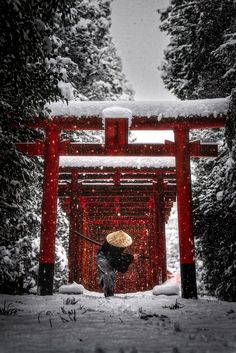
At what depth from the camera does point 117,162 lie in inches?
429

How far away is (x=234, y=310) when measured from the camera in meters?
4.94

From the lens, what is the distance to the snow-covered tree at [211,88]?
855 centimetres

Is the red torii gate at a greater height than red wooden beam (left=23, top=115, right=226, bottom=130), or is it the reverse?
red wooden beam (left=23, top=115, right=226, bottom=130)

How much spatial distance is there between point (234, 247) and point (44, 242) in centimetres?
445

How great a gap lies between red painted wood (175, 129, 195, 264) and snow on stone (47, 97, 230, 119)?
2.03 ft

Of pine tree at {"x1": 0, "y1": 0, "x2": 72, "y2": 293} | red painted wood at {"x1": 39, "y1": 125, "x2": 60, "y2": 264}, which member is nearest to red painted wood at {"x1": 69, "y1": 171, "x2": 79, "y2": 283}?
pine tree at {"x1": 0, "y1": 0, "x2": 72, "y2": 293}

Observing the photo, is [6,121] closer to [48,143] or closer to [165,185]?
[48,143]

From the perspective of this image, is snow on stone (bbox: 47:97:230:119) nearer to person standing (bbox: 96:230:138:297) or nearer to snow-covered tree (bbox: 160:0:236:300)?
snow-covered tree (bbox: 160:0:236:300)

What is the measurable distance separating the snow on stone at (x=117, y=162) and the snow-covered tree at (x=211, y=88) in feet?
4.58

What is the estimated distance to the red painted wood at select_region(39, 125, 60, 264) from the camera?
7.74 m

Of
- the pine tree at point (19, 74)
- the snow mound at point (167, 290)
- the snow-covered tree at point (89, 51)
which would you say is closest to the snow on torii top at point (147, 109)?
the pine tree at point (19, 74)

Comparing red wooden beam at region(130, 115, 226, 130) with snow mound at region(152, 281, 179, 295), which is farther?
snow mound at region(152, 281, 179, 295)

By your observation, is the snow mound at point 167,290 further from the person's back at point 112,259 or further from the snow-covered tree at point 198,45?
the snow-covered tree at point 198,45

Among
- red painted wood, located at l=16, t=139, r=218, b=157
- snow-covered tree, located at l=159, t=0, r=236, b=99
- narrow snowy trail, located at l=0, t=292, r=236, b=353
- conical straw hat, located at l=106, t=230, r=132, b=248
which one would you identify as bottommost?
narrow snowy trail, located at l=0, t=292, r=236, b=353
